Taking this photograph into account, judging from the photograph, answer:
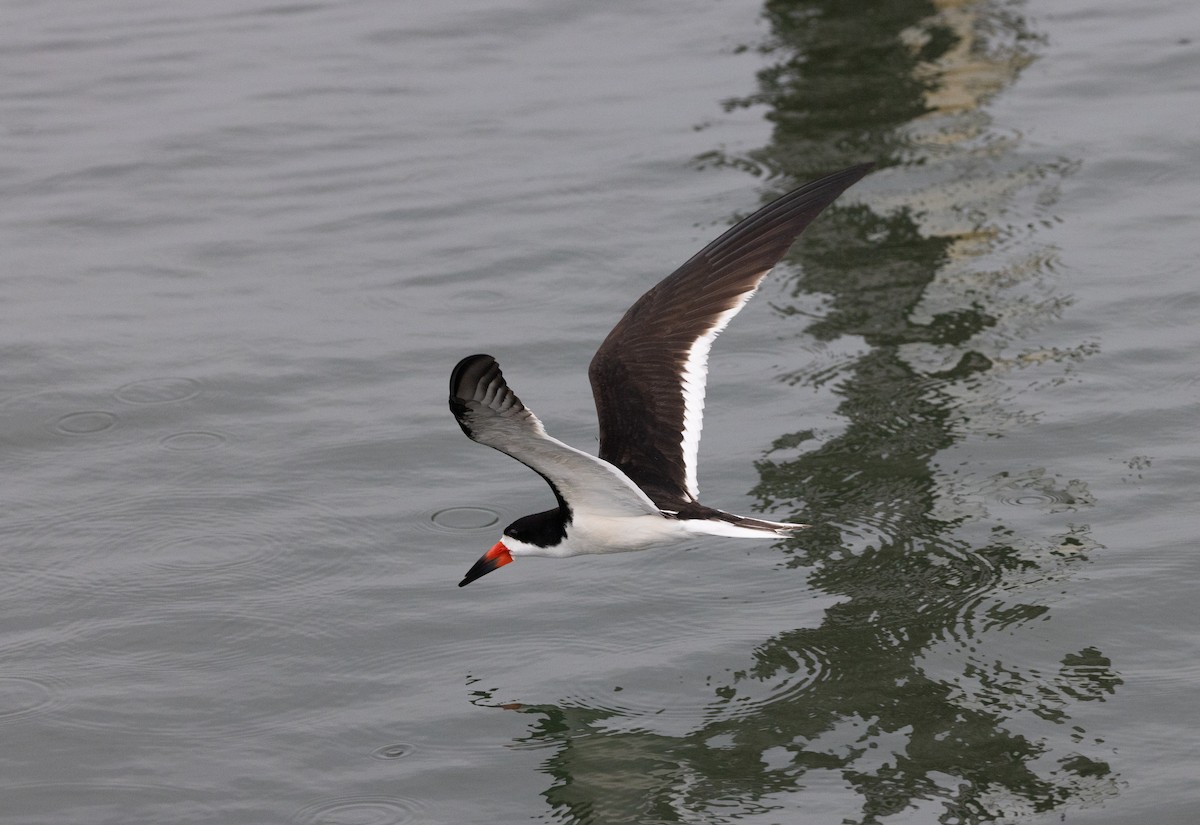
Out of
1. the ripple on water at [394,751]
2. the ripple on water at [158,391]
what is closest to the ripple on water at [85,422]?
the ripple on water at [158,391]

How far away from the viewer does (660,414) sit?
7094 mm

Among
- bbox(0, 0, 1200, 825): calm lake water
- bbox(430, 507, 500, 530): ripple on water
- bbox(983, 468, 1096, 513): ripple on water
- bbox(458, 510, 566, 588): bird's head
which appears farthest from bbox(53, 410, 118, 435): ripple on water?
bbox(983, 468, 1096, 513): ripple on water

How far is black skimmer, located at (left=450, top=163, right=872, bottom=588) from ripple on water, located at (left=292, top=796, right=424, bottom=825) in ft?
3.73

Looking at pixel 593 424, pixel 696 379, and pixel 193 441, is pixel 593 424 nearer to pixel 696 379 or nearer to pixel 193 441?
pixel 696 379

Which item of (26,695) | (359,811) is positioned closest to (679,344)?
(359,811)

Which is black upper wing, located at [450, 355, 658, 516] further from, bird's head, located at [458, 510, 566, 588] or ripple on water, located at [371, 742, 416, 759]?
ripple on water, located at [371, 742, 416, 759]

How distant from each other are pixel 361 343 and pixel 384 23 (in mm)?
6047

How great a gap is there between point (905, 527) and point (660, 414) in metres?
1.25

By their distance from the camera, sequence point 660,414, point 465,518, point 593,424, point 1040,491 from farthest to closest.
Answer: point 593,424 → point 465,518 → point 1040,491 → point 660,414

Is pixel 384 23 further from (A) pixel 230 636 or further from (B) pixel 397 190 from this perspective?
(A) pixel 230 636

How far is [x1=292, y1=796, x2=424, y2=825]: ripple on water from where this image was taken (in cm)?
581

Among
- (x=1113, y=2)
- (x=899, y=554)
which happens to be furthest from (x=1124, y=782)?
(x=1113, y=2)

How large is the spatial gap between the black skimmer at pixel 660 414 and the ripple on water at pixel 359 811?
114cm

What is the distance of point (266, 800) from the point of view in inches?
234
